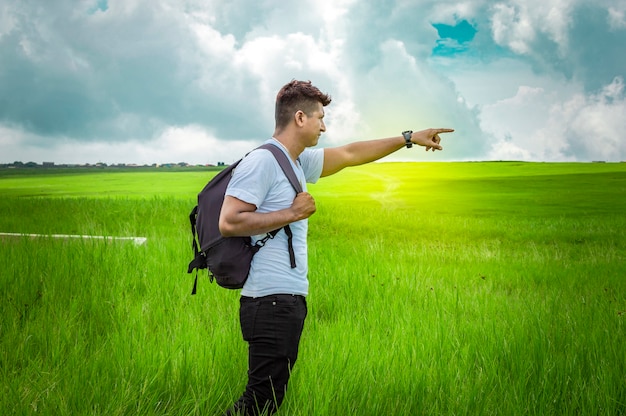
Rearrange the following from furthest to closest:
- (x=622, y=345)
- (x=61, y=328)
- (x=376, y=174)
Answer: (x=376, y=174) → (x=61, y=328) → (x=622, y=345)

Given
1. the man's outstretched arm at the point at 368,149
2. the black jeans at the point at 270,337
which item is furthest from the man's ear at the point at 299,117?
the black jeans at the point at 270,337

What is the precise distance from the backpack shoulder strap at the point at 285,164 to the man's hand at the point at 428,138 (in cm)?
165

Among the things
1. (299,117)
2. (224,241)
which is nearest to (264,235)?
(224,241)

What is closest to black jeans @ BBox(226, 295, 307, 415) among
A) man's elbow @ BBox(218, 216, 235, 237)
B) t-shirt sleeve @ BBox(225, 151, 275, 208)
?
man's elbow @ BBox(218, 216, 235, 237)

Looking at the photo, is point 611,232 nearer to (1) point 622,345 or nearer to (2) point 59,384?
(1) point 622,345

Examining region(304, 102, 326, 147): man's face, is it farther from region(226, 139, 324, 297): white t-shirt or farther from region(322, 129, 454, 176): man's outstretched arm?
region(322, 129, 454, 176): man's outstretched arm

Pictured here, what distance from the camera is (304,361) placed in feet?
14.3

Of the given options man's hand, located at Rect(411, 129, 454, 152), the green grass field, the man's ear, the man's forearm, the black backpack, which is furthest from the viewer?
man's hand, located at Rect(411, 129, 454, 152)

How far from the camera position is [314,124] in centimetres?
327

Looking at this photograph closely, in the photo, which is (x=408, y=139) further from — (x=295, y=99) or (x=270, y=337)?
(x=270, y=337)

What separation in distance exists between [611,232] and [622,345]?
9847 millimetres

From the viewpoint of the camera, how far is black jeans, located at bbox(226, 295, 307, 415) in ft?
9.97

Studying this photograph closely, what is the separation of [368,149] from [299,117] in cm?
123

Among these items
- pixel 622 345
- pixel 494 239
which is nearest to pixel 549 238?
pixel 494 239
